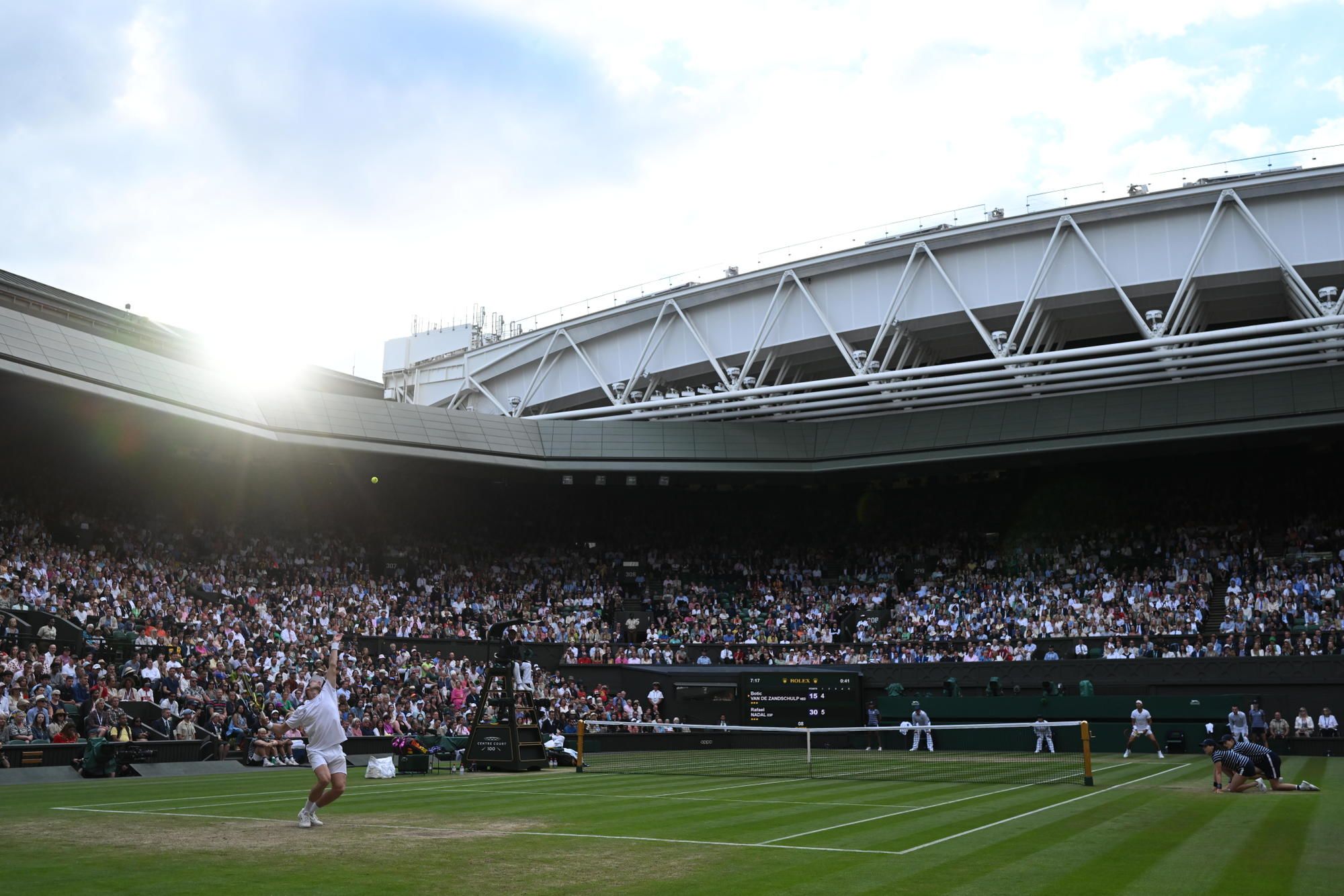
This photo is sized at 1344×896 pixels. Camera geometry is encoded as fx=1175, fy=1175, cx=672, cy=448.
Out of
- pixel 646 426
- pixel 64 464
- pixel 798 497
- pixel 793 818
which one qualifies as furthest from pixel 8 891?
pixel 798 497

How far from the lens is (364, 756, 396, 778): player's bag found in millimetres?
24844

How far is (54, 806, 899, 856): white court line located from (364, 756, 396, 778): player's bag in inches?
347

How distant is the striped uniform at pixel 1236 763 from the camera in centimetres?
2000

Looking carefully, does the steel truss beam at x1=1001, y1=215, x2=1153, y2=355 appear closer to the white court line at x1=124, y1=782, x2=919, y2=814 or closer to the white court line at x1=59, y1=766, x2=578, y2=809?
the white court line at x1=59, y1=766, x2=578, y2=809

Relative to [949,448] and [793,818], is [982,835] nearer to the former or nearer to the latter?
[793,818]

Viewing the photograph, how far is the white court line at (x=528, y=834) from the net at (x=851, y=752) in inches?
373

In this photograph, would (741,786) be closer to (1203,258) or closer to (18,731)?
(18,731)

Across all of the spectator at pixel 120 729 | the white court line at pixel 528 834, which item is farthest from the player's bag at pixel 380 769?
the white court line at pixel 528 834

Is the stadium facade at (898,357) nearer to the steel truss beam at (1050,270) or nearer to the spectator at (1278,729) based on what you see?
the steel truss beam at (1050,270)

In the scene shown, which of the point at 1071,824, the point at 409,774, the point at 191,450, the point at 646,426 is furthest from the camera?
the point at 646,426

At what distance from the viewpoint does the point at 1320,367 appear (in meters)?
44.1

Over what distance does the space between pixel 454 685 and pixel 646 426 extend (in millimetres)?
16757

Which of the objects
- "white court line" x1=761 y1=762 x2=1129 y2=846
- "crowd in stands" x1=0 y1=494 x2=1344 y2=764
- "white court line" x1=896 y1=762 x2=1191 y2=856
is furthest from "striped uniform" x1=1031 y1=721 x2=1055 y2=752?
"white court line" x1=761 y1=762 x2=1129 y2=846

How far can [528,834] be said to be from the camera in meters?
14.0
